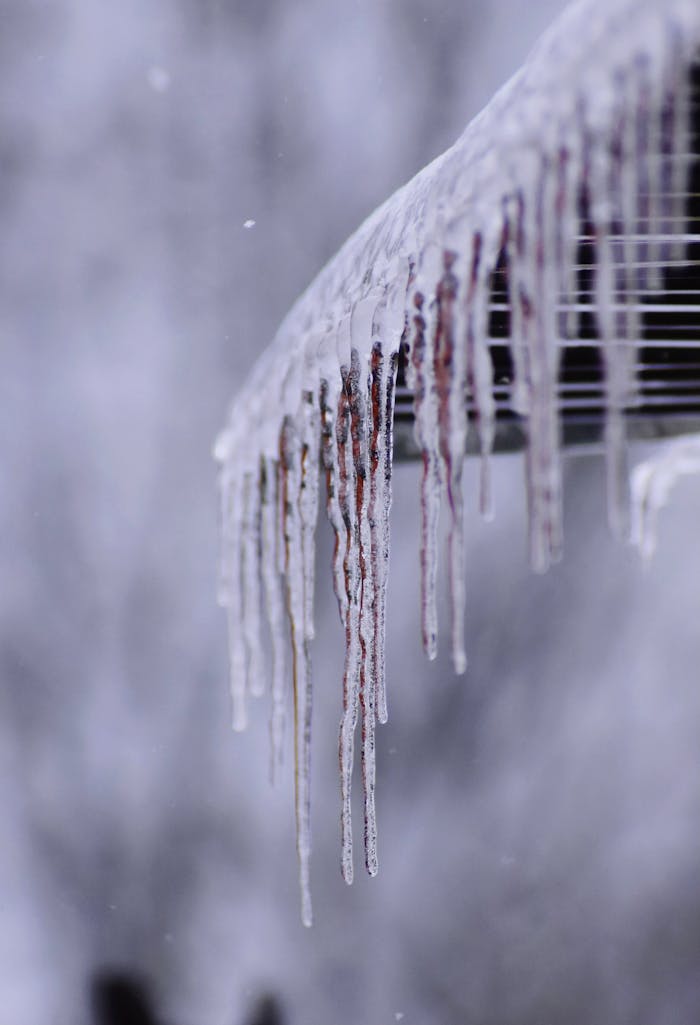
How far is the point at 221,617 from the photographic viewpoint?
3.16m

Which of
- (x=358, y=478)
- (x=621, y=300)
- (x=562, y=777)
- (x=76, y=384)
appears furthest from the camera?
(x=562, y=777)

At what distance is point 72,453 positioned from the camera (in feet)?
9.77

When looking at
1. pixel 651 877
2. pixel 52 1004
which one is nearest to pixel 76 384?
pixel 52 1004

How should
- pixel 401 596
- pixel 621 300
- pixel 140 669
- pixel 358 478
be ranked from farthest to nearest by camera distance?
pixel 401 596 < pixel 140 669 < pixel 621 300 < pixel 358 478

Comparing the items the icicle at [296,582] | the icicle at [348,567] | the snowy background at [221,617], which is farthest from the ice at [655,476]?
the icicle at [348,567]

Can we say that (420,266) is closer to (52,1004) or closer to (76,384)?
(76,384)

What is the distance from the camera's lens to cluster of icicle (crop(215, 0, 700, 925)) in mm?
709

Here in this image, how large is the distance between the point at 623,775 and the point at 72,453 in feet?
8.34

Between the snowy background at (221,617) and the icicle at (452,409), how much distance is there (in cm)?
226

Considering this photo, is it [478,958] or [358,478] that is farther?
[478,958]

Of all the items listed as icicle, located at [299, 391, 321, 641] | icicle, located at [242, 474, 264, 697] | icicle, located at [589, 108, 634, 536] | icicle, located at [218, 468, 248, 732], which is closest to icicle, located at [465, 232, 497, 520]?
icicle, located at [589, 108, 634, 536]

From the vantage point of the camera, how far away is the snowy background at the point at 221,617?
2936 mm

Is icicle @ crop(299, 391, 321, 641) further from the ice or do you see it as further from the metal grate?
the ice

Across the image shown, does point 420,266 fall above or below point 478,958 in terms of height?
above
